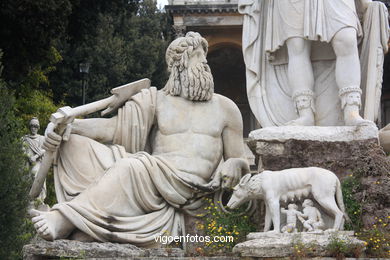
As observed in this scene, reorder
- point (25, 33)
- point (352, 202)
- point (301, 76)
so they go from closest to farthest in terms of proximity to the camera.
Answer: point (352, 202) → point (301, 76) → point (25, 33)

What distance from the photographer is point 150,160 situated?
8.88 m

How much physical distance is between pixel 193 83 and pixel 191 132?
0.52 metres

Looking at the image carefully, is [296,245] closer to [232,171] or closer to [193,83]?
[232,171]

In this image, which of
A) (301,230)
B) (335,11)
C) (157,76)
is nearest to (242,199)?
(301,230)

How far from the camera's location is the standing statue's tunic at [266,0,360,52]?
9.10m

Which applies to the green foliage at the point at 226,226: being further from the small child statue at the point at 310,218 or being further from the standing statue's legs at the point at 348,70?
the standing statue's legs at the point at 348,70

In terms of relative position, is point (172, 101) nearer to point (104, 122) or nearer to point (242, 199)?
point (104, 122)

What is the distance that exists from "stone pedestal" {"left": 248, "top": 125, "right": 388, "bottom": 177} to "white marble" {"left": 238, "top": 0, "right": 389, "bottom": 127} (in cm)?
20

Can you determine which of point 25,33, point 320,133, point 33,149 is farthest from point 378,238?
point 25,33

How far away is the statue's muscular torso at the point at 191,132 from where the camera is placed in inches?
360

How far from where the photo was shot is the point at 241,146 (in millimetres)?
9477

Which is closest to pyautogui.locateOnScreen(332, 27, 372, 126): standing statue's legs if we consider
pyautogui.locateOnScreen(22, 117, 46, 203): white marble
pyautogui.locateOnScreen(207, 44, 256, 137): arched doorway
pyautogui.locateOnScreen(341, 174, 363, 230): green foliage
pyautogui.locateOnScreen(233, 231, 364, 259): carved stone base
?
pyautogui.locateOnScreen(341, 174, 363, 230): green foliage

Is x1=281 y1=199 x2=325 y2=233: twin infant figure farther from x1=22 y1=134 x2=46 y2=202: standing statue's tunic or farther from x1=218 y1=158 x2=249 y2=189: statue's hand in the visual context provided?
x1=22 y1=134 x2=46 y2=202: standing statue's tunic

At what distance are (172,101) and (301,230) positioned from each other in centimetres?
210
